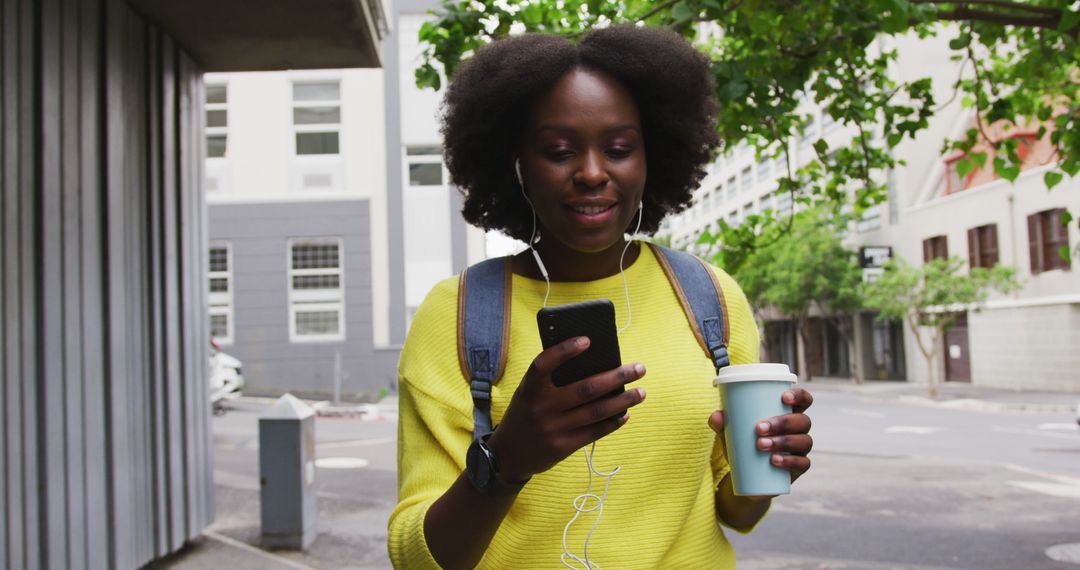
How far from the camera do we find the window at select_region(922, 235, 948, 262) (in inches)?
1100

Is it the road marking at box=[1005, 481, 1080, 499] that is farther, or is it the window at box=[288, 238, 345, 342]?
the window at box=[288, 238, 345, 342]

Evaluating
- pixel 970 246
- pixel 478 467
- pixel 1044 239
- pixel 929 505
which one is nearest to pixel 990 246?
pixel 970 246

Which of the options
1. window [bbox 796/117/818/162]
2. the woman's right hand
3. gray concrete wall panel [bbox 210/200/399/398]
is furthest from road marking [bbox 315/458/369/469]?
window [bbox 796/117/818/162]

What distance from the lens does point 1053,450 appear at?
41.1 ft

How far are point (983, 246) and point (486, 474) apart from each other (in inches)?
1107

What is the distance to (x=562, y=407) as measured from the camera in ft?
4.05

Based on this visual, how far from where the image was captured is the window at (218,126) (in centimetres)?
2325

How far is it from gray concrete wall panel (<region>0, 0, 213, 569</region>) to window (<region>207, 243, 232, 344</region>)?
1812cm

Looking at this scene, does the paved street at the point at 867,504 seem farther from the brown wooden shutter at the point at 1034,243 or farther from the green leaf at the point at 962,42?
the brown wooden shutter at the point at 1034,243

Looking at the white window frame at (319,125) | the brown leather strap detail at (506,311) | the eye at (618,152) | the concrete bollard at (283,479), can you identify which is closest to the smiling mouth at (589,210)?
the eye at (618,152)

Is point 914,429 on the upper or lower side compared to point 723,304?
lower

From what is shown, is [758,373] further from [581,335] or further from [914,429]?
[914,429]

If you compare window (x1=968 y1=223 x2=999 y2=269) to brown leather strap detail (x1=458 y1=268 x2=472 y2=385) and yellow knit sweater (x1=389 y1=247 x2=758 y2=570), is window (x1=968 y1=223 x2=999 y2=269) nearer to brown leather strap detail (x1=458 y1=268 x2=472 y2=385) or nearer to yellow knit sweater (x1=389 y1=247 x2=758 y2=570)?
yellow knit sweater (x1=389 y1=247 x2=758 y2=570)

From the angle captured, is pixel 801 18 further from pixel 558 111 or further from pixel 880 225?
pixel 880 225
